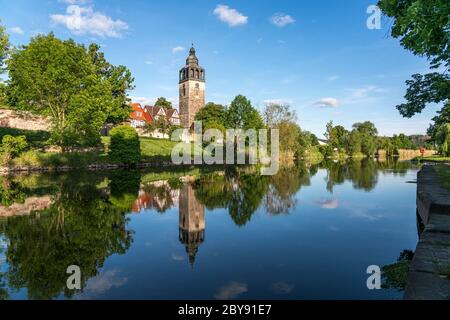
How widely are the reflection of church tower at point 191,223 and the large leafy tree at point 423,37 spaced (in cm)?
695

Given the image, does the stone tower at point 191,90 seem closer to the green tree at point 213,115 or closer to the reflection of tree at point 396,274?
the green tree at point 213,115

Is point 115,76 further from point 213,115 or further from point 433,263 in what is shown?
point 433,263

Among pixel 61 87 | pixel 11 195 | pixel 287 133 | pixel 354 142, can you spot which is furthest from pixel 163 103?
pixel 11 195

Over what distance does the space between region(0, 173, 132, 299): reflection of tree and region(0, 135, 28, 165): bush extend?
21.5 meters

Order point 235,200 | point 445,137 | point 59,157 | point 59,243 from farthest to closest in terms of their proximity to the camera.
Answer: point 59,157, point 445,137, point 235,200, point 59,243

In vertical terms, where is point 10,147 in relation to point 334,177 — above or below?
above

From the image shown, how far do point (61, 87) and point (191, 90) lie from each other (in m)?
52.8

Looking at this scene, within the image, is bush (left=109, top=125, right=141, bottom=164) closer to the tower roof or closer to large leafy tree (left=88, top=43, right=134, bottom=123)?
large leafy tree (left=88, top=43, right=134, bottom=123)

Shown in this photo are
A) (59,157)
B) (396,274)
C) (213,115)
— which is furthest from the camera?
(213,115)

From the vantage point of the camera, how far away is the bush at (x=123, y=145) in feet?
119

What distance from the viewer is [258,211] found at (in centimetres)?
1270

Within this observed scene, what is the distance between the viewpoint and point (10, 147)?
2906cm

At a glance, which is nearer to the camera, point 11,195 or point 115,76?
point 11,195

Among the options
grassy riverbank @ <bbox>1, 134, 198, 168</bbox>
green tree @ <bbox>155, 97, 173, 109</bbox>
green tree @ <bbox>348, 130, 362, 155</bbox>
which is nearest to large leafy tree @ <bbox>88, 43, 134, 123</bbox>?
grassy riverbank @ <bbox>1, 134, 198, 168</bbox>
